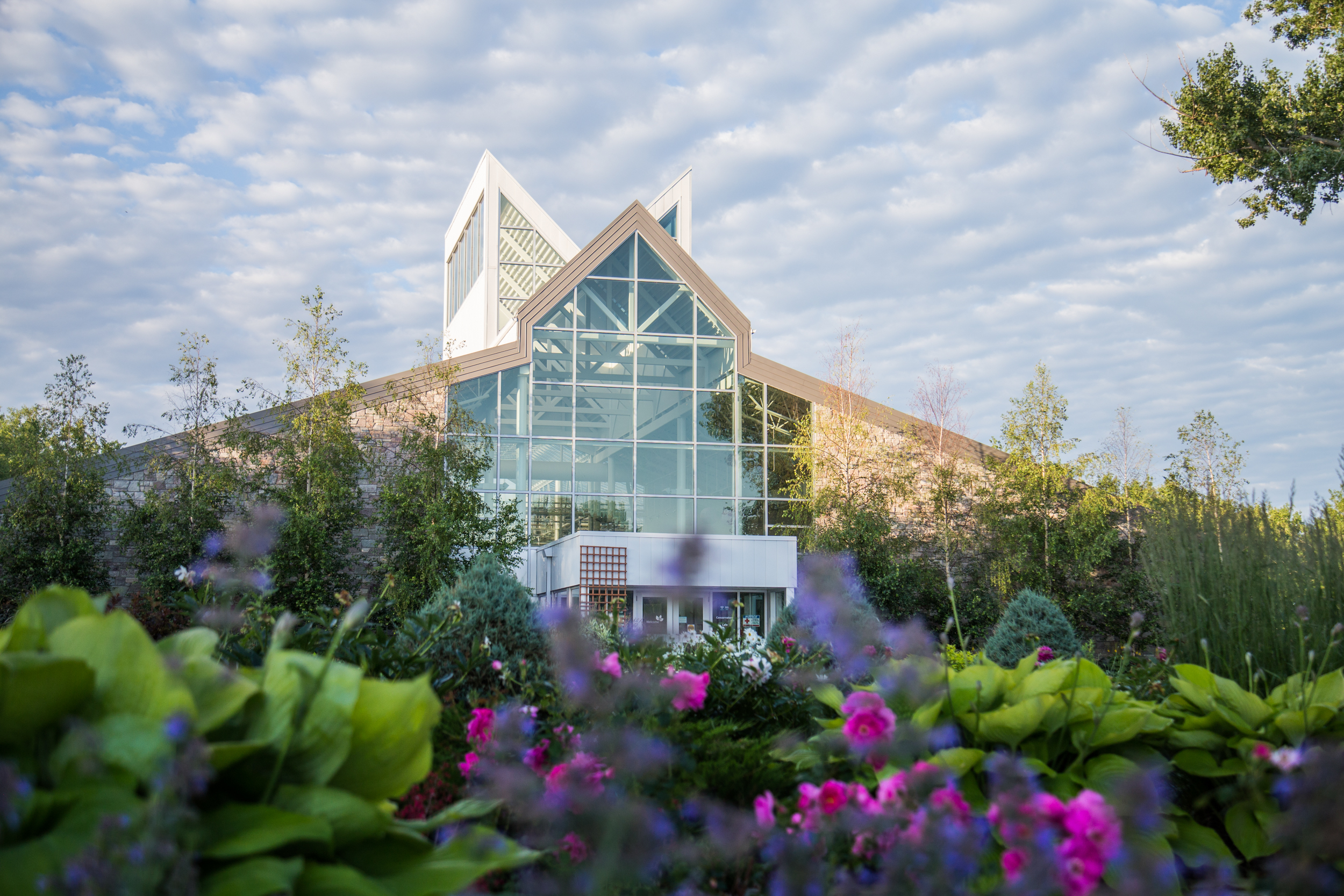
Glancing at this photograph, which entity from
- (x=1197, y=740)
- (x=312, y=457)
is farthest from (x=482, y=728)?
(x=312, y=457)

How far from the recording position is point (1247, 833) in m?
2.18

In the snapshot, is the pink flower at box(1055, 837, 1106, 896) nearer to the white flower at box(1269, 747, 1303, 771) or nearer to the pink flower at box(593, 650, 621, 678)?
the white flower at box(1269, 747, 1303, 771)

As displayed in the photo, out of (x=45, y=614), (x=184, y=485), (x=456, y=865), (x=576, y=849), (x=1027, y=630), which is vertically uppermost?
(x=184, y=485)

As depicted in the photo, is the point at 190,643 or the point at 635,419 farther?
the point at 635,419

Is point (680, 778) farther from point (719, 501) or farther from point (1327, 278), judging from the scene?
point (1327, 278)

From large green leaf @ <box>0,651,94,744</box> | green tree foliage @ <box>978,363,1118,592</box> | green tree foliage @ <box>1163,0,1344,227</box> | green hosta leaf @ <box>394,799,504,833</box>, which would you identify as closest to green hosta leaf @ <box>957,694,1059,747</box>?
green hosta leaf @ <box>394,799,504,833</box>

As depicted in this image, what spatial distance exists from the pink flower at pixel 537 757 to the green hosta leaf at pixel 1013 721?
1.20 metres

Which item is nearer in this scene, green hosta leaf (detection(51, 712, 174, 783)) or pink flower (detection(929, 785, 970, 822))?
green hosta leaf (detection(51, 712, 174, 783))

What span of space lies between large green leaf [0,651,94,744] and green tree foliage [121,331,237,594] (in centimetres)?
1177

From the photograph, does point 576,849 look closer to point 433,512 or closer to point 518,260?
point 433,512

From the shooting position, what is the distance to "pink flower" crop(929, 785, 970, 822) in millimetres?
1322

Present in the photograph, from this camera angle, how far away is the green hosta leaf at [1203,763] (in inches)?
89.9

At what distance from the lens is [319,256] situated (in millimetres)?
14078

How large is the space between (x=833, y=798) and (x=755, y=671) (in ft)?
4.94
